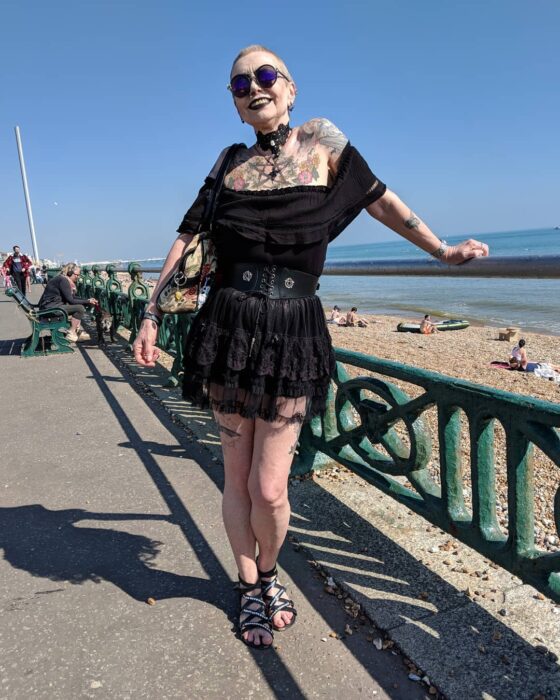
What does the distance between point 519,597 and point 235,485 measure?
51.6 inches

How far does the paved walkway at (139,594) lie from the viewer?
1.88 metres

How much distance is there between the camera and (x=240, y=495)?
2.08m

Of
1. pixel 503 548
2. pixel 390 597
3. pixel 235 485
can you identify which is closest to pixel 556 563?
pixel 503 548

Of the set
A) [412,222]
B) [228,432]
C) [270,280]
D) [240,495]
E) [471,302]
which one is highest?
[412,222]

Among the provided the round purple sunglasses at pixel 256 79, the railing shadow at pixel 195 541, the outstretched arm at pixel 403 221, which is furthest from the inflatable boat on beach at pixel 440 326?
the round purple sunglasses at pixel 256 79

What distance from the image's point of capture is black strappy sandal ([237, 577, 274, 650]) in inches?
81.0

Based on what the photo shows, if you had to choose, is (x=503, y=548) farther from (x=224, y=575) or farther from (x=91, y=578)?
(x=91, y=578)

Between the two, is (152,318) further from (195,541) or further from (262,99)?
(195,541)

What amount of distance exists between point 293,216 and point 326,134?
0.36 meters

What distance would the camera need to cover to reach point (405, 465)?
8.15ft

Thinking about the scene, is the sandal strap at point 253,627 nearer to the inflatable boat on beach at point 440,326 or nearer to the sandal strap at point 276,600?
the sandal strap at point 276,600

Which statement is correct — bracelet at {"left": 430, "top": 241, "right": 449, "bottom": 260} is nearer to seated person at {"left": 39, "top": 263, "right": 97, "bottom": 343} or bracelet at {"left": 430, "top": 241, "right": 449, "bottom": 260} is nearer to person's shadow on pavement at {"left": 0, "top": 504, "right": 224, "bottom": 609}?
person's shadow on pavement at {"left": 0, "top": 504, "right": 224, "bottom": 609}

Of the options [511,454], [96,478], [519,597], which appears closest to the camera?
[511,454]

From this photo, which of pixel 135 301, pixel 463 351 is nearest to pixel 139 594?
pixel 135 301
